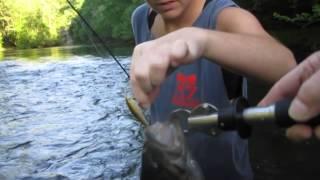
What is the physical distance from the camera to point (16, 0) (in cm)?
5978

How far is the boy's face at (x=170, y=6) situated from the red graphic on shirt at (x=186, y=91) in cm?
21

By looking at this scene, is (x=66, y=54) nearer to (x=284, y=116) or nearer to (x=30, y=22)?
(x=30, y=22)

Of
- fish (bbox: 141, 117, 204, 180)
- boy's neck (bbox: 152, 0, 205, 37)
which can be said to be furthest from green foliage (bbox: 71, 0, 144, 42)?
fish (bbox: 141, 117, 204, 180)

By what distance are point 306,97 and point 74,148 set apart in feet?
27.7

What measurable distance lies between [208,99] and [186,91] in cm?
8

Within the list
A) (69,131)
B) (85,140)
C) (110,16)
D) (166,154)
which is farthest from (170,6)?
(110,16)

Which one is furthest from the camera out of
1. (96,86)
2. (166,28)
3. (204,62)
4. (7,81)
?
(7,81)

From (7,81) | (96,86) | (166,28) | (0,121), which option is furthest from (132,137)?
(7,81)

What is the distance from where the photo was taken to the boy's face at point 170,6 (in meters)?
1.68

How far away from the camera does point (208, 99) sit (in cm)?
169

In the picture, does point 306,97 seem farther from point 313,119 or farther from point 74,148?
point 74,148

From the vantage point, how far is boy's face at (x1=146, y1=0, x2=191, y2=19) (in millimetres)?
1679

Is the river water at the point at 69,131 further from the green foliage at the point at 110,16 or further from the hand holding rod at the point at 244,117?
the green foliage at the point at 110,16

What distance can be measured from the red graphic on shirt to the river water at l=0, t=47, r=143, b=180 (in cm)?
567
